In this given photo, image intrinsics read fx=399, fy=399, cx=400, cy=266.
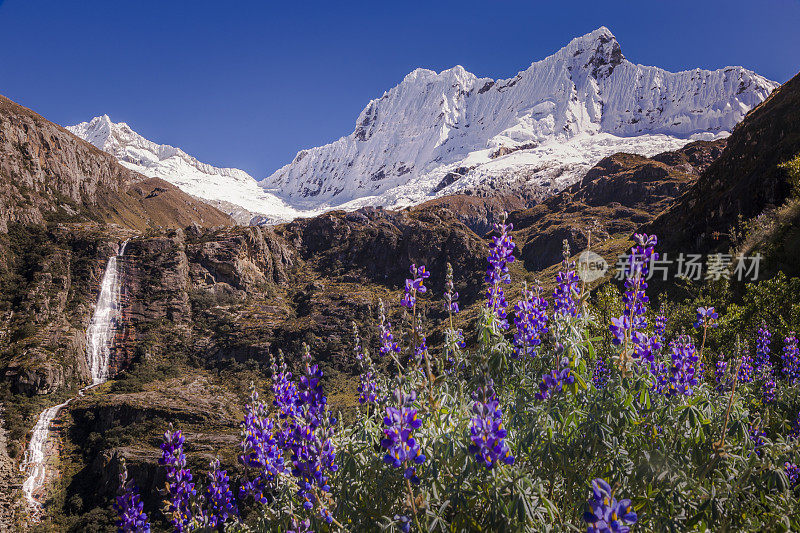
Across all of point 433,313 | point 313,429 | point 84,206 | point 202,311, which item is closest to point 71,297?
point 202,311

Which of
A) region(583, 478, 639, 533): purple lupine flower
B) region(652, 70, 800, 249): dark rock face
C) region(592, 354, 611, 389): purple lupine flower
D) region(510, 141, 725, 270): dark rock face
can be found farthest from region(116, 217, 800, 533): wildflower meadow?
region(510, 141, 725, 270): dark rock face

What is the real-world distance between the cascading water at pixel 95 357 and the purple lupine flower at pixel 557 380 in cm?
7331

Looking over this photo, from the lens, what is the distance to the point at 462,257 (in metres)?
141

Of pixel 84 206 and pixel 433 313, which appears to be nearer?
pixel 433 313

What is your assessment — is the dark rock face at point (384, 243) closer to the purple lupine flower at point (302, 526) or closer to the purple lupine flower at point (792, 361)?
the purple lupine flower at point (792, 361)

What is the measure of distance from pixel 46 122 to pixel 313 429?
22219cm

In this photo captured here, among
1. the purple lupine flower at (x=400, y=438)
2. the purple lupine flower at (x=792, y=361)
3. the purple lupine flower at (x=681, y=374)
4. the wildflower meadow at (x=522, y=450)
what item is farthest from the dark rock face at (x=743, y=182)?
the purple lupine flower at (x=400, y=438)

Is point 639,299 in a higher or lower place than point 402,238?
lower

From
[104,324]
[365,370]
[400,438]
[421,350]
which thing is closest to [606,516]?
[400,438]

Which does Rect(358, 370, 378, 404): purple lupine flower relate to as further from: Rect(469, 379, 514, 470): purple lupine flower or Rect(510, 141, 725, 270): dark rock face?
Rect(510, 141, 725, 270): dark rock face

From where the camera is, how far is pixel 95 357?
92.3m

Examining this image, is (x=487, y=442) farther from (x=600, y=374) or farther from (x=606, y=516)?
(x=600, y=374)

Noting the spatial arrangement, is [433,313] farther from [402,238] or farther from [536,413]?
[536,413]

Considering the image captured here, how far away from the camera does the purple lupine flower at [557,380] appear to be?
5033 millimetres
